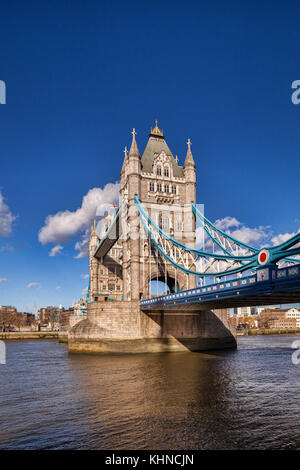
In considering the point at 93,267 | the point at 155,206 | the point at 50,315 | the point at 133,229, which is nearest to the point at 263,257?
the point at 133,229

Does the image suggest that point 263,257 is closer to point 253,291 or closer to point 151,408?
point 253,291

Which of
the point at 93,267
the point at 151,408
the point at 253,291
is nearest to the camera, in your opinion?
the point at 151,408

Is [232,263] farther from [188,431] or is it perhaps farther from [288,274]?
[188,431]

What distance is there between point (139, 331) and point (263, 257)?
21406 mm

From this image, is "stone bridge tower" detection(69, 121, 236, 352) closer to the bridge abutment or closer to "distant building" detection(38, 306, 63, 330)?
the bridge abutment

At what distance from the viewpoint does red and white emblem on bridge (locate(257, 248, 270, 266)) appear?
68.1 feet

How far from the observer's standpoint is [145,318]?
3991 centimetres

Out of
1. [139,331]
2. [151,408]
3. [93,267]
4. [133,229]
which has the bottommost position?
[151,408]

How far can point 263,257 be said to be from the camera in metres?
21.1

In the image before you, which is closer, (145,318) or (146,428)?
(146,428)

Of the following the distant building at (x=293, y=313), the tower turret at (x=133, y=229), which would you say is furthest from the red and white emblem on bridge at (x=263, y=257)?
the distant building at (x=293, y=313)

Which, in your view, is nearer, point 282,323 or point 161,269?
point 161,269
